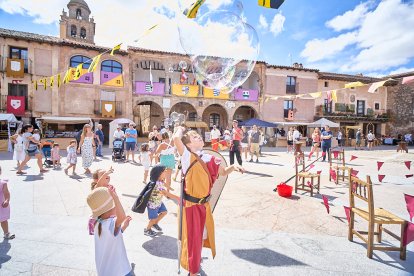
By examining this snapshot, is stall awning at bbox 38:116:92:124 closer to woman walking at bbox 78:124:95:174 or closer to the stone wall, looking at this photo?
woman walking at bbox 78:124:95:174

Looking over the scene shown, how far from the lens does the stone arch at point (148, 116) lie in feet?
74.5

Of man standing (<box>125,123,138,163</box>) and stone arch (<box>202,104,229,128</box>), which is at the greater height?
stone arch (<box>202,104,229,128</box>)

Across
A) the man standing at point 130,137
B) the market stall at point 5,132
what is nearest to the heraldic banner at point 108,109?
the market stall at point 5,132

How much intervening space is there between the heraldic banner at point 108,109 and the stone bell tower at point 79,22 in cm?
1879

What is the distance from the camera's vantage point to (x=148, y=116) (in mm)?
24219

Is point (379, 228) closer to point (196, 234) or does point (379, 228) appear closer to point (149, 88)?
point (196, 234)

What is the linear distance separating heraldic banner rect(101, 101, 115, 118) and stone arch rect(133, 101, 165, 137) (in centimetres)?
317

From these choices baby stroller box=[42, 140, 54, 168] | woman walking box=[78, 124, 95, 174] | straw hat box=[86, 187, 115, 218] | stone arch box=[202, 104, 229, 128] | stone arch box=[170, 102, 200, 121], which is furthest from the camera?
stone arch box=[202, 104, 229, 128]

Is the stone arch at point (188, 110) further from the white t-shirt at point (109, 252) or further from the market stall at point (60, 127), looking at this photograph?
the white t-shirt at point (109, 252)

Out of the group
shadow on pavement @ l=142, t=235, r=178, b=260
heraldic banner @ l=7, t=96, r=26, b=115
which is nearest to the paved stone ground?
shadow on pavement @ l=142, t=235, r=178, b=260

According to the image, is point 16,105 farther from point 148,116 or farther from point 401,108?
point 401,108

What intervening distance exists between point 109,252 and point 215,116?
23009mm

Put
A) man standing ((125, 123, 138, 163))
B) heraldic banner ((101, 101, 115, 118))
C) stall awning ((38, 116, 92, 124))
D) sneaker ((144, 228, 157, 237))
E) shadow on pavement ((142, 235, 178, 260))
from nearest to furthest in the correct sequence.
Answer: shadow on pavement ((142, 235, 178, 260))
sneaker ((144, 228, 157, 237))
man standing ((125, 123, 138, 163))
stall awning ((38, 116, 92, 124))
heraldic banner ((101, 101, 115, 118))

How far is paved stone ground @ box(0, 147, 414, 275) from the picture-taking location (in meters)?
2.50
